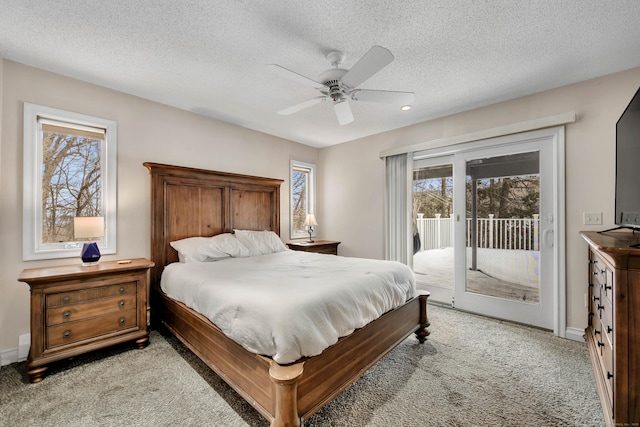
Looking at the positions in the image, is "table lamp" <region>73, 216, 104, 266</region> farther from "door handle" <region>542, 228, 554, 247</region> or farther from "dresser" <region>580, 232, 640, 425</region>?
"door handle" <region>542, 228, 554, 247</region>

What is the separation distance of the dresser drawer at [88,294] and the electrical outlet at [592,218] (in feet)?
14.6

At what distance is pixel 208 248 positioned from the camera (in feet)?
10.1

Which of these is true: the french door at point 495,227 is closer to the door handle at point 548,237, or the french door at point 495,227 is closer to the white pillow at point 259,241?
the door handle at point 548,237

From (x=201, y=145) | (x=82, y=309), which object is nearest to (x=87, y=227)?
(x=82, y=309)

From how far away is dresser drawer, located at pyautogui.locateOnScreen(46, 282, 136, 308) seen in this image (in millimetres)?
2135

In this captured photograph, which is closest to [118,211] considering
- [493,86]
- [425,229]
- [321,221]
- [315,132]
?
[315,132]

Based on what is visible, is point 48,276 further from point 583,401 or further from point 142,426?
point 583,401

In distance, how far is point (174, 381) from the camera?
203cm

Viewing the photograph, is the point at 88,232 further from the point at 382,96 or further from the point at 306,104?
the point at 382,96

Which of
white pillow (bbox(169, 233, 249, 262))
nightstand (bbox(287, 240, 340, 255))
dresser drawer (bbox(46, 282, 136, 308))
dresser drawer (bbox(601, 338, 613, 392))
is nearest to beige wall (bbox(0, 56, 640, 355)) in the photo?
white pillow (bbox(169, 233, 249, 262))

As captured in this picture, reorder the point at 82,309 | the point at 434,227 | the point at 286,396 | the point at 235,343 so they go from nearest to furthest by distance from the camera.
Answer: the point at 286,396 < the point at 235,343 < the point at 82,309 < the point at 434,227

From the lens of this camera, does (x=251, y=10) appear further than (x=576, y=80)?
No

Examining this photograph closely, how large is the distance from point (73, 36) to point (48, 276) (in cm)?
185

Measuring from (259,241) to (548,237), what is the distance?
3.39 m
